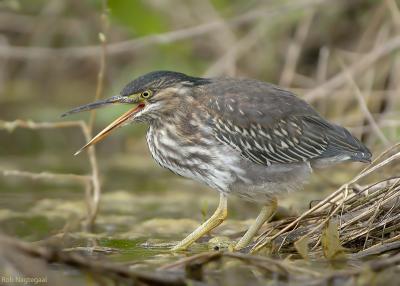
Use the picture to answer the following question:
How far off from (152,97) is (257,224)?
1160 mm

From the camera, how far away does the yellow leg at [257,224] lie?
612cm

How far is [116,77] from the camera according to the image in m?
12.6

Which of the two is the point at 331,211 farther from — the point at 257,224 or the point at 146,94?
the point at 146,94

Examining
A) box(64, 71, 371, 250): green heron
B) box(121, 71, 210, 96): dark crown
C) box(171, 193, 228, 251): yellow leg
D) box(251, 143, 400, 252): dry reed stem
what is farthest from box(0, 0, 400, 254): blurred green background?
box(251, 143, 400, 252): dry reed stem

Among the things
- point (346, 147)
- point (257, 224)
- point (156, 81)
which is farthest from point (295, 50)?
point (257, 224)

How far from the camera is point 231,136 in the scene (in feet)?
20.1

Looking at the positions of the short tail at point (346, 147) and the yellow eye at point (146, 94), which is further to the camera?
the short tail at point (346, 147)

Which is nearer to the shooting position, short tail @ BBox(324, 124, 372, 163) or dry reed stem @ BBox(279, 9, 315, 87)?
short tail @ BBox(324, 124, 372, 163)

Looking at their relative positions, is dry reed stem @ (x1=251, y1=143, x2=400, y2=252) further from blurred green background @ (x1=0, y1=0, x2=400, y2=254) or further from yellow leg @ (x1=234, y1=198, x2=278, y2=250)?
blurred green background @ (x1=0, y1=0, x2=400, y2=254)

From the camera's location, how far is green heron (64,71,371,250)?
6.08 meters

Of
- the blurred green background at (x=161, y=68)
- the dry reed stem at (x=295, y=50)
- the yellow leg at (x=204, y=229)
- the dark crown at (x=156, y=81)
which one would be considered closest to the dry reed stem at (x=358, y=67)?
the blurred green background at (x=161, y=68)

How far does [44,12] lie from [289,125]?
692 centimetres

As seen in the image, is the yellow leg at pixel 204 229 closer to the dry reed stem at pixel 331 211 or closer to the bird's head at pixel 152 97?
the dry reed stem at pixel 331 211

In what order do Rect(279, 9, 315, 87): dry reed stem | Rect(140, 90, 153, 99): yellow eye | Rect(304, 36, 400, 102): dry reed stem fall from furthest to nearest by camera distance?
1. Rect(279, 9, 315, 87): dry reed stem
2. Rect(304, 36, 400, 102): dry reed stem
3. Rect(140, 90, 153, 99): yellow eye
